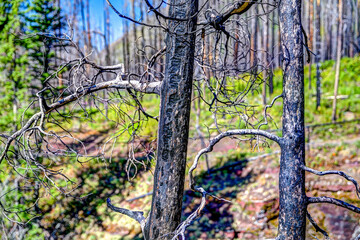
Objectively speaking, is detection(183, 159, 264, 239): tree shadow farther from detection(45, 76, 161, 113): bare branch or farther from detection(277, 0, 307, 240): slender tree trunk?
detection(45, 76, 161, 113): bare branch

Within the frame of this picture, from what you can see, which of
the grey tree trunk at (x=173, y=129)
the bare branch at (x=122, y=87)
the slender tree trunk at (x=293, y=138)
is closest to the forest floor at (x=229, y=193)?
the bare branch at (x=122, y=87)

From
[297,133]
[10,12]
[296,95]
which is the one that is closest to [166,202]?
[297,133]

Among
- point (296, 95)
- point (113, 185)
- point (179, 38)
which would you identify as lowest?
point (113, 185)

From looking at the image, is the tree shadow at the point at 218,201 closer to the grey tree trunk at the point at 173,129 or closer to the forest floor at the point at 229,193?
the forest floor at the point at 229,193

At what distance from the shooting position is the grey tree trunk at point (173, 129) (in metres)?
2.80

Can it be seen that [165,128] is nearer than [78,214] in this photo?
Yes

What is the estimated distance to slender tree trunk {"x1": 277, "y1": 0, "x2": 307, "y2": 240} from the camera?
7.68 ft

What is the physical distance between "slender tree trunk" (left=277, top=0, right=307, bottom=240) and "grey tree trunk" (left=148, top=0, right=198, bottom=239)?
1.05m

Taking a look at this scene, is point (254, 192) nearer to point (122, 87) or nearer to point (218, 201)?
point (218, 201)

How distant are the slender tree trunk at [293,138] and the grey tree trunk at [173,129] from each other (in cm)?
105

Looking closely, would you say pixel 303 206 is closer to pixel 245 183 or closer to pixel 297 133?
pixel 297 133

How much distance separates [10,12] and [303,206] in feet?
38.6

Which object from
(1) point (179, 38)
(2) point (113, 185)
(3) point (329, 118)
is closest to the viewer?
(1) point (179, 38)

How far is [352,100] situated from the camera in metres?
13.6
